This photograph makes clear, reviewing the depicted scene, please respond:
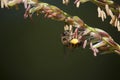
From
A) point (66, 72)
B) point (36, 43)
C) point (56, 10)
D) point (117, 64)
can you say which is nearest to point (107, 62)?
point (117, 64)

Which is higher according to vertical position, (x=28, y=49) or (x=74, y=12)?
(x=74, y=12)

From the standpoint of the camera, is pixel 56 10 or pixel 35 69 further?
pixel 35 69

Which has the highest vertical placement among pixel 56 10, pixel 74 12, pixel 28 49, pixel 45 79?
pixel 56 10

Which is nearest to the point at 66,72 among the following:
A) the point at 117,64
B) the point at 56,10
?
the point at 117,64

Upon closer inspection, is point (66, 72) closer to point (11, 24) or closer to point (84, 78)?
point (84, 78)

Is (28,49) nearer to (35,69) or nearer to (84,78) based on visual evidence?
(35,69)

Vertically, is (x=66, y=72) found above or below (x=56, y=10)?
below
